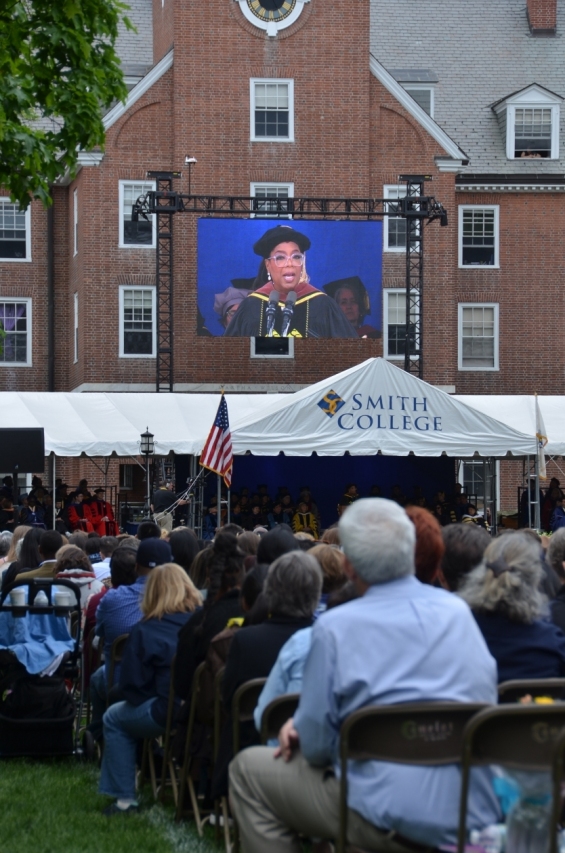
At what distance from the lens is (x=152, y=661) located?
7.57 meters

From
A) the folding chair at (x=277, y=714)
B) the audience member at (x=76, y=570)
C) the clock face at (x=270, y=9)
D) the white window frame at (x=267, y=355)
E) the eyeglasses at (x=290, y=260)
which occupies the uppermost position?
the clock face at (x=270, y=9)

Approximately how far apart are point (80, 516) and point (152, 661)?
760 inches

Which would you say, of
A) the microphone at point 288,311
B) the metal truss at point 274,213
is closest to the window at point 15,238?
the metal truss at point 274,213

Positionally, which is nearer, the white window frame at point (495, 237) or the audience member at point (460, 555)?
the audience member at point (460, 555)

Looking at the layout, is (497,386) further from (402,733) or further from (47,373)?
(402,733)

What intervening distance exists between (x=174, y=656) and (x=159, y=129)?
1162 inches

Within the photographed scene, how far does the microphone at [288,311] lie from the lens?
3078cm

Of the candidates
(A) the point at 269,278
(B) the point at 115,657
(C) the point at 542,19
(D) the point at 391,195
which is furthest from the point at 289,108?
(B) the point at 115,657

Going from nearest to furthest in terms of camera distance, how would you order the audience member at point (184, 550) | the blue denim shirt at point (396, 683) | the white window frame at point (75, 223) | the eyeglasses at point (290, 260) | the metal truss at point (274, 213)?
the blue denim shirt at point (396, 683), the audience member at point (184, 550), the metal truss at point (274, 213), the eyeglasses at point (290, 260), the white window frame at point (75, 223)

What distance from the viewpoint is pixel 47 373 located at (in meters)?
37.2

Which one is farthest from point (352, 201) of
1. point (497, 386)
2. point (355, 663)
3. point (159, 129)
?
point (355, 663)

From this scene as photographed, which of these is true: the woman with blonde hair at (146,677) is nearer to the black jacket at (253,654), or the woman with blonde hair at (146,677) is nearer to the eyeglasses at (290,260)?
the black jacket at (253,654)

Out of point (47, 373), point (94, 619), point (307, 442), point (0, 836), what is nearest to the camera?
point (0, 836)

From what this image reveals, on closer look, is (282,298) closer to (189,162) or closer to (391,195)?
(189,162)
